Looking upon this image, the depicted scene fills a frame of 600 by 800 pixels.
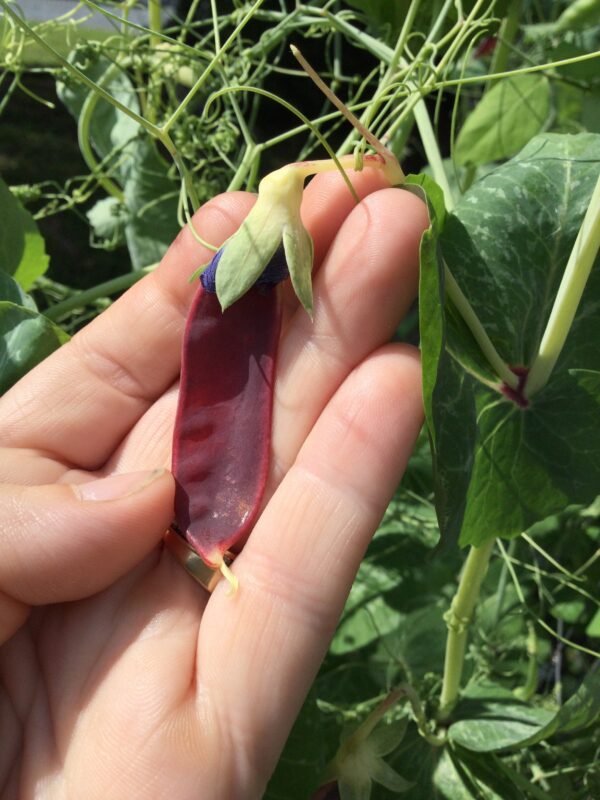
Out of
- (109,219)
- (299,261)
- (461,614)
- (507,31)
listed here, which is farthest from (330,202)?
(109,219)

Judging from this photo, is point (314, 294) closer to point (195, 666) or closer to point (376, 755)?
point (195, 666)

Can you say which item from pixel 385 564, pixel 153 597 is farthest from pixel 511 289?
pixel 385 564

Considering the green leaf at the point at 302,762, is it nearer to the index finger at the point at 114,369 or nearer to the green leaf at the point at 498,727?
the green leaf at the point at 498,727

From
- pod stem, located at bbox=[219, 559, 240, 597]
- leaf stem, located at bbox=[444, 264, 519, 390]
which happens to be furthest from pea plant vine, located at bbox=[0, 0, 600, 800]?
pod stem, located at bbox=[219, 559, 240, 597]

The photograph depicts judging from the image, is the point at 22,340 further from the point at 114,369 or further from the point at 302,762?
the point at 302,762

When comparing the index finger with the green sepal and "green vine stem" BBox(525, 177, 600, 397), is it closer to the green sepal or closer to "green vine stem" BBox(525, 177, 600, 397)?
the green sepal

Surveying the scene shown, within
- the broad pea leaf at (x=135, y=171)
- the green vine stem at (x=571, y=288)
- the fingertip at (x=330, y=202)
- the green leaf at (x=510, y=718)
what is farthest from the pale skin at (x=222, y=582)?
the broad pea leaf at (x=135, y=171)
